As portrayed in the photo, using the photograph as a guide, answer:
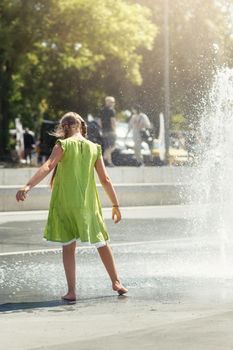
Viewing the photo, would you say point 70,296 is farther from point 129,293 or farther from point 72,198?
point 72,198

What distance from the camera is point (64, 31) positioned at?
4225cm

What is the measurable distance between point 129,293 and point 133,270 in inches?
75.7

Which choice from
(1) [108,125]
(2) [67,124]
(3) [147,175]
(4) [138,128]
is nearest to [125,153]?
(4) [138,128]

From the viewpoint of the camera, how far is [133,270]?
12188mm

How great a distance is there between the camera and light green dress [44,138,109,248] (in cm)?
987

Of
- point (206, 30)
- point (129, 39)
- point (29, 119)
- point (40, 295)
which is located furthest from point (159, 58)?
point (40, 295)

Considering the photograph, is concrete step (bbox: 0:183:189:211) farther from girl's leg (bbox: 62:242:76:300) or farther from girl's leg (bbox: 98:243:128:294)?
girl's leg (bbox: 62:242:76:300)

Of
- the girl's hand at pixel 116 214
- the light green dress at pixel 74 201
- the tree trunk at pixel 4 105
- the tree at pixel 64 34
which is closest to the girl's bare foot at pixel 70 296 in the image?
the light green dress at pixel 74 201

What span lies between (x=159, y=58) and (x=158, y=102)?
3.99m

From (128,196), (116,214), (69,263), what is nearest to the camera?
(69,263)

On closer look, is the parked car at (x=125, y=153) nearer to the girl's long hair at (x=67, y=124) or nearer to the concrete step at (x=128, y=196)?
the concrete step at (x=128, y=196)

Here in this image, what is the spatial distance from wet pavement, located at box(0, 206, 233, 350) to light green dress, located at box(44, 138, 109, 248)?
54 centimetres

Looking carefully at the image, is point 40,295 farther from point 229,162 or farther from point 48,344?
point 229,162

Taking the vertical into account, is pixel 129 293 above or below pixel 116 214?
below
